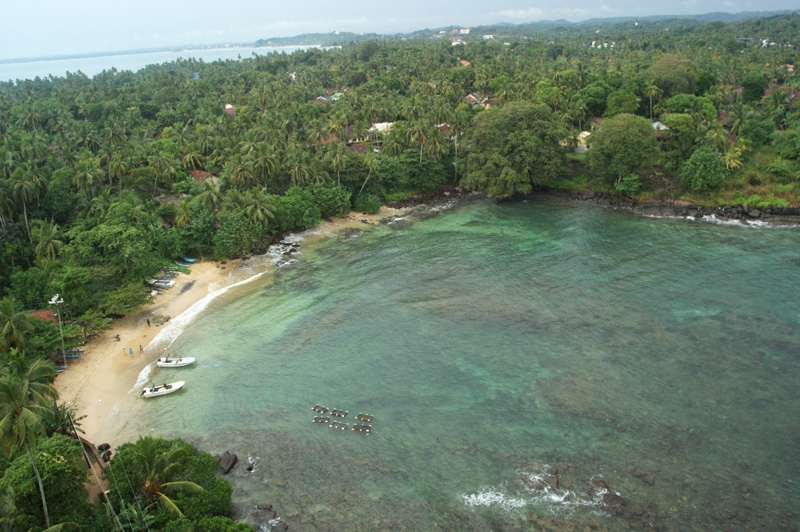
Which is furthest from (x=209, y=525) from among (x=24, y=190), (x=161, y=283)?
(x=24, y=190)

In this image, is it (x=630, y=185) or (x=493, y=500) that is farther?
(x=630, y=185)

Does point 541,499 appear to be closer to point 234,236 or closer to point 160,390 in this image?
point 160,390

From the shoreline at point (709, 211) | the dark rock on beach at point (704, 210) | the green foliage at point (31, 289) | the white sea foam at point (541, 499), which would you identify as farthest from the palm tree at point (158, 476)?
the dark rock on beach at point (704, 210)

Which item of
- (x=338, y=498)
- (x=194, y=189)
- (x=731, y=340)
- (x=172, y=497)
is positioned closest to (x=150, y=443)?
(x=172, y=497)

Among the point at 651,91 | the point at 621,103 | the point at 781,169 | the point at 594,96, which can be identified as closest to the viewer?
the point at 781,169

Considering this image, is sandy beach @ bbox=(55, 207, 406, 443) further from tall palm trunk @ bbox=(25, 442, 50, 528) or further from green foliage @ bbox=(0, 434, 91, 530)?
tall palm trunk @ bbox=(25, 442, 50, 528)

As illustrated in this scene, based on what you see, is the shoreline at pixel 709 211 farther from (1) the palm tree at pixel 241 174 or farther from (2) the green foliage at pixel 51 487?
(2) the green foliage at pixel 51 487
